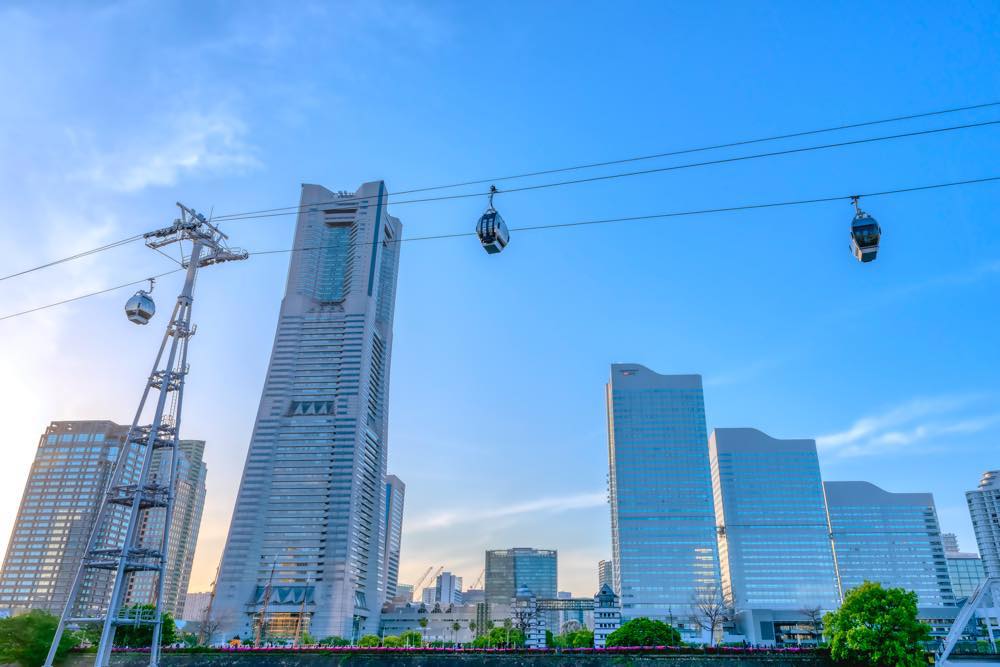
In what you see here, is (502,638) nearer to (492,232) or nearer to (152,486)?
(152,486)

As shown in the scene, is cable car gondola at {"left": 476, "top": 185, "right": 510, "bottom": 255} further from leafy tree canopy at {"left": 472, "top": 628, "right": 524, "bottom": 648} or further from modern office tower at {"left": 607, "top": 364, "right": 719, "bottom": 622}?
modern office tower at {"left": 607, "top": 364, "right": 719, "bottom": 622}

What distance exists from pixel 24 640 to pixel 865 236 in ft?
227

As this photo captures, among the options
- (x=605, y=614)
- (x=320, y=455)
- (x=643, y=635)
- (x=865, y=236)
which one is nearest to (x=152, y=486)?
(x=865, y=236)

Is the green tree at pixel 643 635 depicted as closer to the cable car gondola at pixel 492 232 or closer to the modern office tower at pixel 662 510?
the cable car gondola at pixel 492 232

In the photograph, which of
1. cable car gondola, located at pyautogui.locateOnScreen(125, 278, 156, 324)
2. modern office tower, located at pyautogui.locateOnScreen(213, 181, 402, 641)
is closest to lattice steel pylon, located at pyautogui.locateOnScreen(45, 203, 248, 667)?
cable car gondola, located at pyautogui.locateOnScreen(125, 278, 156, 324)

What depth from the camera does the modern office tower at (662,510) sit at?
181m

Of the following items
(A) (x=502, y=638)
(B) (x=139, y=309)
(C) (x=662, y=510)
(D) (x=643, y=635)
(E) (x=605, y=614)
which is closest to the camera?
(B) (x=139, y=309)

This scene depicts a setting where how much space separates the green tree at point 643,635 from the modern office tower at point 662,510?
9912 cm

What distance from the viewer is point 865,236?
21.7 meters

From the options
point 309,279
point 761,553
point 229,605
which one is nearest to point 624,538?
point 761,553

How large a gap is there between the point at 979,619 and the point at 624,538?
267 ft

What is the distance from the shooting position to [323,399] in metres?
174

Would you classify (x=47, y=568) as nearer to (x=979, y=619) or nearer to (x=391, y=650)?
(x=391, y=650)

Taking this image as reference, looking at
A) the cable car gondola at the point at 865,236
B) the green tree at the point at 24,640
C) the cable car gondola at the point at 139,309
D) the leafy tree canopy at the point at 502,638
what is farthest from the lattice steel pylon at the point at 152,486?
the leafy tree canopy at the point at 502,638
